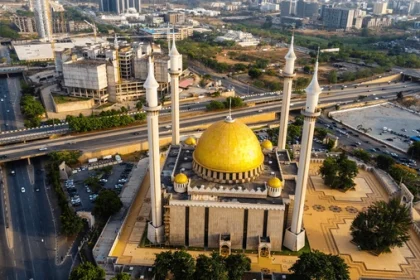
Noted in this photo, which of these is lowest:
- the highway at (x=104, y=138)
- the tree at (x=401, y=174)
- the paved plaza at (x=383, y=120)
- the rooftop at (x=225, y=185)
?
the paved plaza at (x=383, y=120)

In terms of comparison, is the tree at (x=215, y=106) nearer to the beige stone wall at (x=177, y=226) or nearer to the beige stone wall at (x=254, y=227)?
the beige stone wall at (x=177, y=226)

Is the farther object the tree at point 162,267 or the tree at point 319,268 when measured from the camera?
the tree at point 162,267

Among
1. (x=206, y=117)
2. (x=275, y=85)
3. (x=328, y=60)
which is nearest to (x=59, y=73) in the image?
(x=206, y=117)

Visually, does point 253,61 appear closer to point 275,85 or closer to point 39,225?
point 275,85

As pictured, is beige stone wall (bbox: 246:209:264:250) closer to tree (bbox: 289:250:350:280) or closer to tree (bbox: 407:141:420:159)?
tree (bbox: 289:250:350:280)

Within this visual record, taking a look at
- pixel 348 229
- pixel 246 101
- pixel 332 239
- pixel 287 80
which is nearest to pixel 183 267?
pixel 332 239

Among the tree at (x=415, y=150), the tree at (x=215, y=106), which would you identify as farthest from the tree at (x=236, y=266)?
the tree at (x=215, y=106)

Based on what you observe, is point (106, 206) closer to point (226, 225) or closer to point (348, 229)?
point (226, 225)

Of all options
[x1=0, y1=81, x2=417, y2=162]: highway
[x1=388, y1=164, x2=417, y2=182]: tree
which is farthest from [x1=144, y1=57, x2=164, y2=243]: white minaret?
[x1=388, y1=164, x2=417, y2=182]: tree
